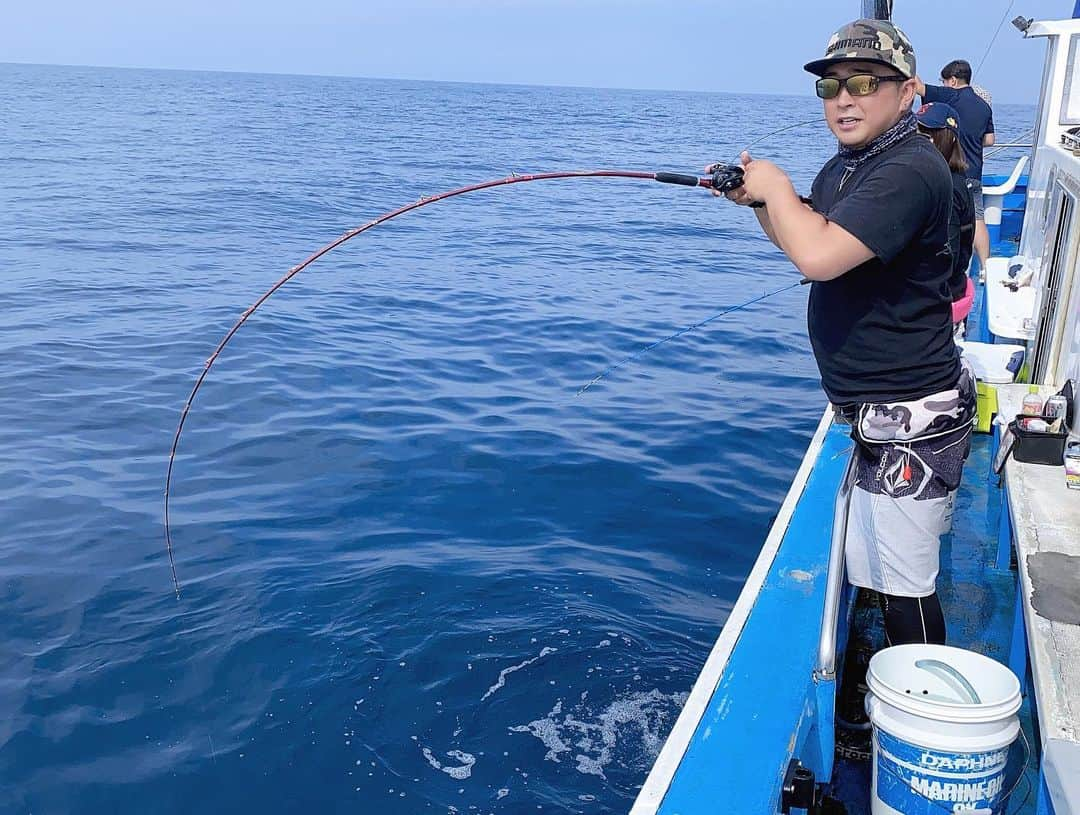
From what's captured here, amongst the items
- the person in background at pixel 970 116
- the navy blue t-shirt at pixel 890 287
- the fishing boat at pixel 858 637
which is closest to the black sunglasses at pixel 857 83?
the navy blue t-shirt at pixel 890 287

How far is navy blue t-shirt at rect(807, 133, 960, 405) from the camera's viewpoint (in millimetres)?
2178

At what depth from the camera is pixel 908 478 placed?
2604 millimetres

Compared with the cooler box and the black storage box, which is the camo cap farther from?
the cooler box

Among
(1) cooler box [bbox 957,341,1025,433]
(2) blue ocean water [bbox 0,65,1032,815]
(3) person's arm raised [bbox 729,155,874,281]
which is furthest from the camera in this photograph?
(1) cooler box [bbox 957,341,1025,433]

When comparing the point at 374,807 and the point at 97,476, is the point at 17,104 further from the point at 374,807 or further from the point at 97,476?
the point at 374,807

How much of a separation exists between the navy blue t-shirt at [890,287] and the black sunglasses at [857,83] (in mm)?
137

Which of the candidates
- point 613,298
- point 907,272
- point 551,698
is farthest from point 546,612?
point 613,298

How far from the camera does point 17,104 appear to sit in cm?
4575

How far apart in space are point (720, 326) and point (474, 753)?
7978 millimetres

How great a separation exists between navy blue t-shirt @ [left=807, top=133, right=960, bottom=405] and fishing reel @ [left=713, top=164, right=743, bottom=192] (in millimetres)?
217

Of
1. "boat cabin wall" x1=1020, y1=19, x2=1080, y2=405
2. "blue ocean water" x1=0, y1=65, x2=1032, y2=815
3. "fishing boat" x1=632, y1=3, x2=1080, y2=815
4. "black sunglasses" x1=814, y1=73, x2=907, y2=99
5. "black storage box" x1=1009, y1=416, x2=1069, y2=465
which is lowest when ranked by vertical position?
"blue ocean water" x1=0, y1=65, x2=1032, y2=815

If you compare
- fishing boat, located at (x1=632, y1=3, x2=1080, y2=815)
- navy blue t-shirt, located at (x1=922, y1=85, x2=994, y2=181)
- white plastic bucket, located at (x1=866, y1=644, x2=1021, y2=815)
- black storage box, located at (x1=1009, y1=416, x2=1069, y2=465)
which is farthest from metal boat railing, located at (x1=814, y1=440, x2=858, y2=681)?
navy blue t-shirt, located at (x1=922, y1=85, x2=994, y2=181)

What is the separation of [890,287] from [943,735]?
1.01m

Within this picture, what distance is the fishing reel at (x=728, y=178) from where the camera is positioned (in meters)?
2.32
